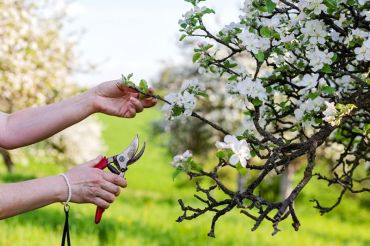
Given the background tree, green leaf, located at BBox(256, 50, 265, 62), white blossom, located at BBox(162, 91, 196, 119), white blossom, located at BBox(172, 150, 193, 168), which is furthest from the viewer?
the background tree

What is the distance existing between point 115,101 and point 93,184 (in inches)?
37.4

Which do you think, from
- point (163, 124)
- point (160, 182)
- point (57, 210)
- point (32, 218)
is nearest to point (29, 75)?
point (57, 210)

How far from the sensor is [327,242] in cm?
1191

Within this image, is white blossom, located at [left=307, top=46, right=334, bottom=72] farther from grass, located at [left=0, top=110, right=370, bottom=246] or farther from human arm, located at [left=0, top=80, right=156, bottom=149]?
grass, located at [left=0, top=110, right=370, bottom=246]

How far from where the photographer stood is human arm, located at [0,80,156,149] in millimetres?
4129

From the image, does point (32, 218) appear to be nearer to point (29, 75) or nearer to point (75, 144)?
Answer: point (29, 75)

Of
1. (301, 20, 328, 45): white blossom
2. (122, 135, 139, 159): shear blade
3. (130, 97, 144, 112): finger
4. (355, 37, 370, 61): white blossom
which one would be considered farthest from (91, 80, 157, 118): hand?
(355, 37, 370, 61): white blossom

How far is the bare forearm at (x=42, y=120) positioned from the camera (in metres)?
4.13

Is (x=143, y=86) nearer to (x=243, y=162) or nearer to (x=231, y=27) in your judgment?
(x=231, y=27)

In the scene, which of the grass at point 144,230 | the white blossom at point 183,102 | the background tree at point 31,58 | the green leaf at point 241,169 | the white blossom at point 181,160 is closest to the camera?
the green leaf at point 241,169

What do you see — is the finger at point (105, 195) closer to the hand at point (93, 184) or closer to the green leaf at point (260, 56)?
the hand at point (93, 184)

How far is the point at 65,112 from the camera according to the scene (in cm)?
412

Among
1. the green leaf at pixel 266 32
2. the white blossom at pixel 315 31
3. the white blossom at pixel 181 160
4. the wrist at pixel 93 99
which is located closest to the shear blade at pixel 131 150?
the white blossom at pixel 181 160

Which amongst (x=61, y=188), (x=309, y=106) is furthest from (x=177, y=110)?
(x=61, y=188)
